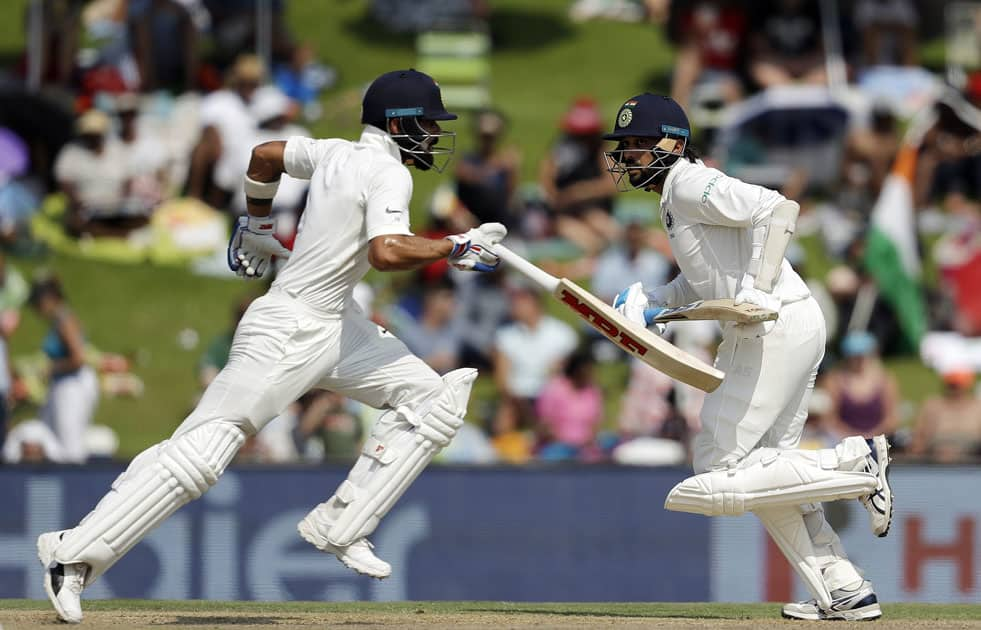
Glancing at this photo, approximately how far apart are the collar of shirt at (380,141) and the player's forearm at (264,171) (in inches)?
16.3

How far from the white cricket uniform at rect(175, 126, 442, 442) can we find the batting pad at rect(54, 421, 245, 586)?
0.35ft

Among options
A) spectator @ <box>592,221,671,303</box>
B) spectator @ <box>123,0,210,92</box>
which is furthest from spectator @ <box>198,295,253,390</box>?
spectator @ <box>123,0,210,92</box>

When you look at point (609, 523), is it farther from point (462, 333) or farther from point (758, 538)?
point (462, 333)

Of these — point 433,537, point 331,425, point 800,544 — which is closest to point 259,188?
point 800,544

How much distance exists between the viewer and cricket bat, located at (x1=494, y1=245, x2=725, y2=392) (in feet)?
22.2

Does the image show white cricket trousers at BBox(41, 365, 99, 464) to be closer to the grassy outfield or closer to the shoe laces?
the grassy outfield

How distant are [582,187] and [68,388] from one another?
4.39m

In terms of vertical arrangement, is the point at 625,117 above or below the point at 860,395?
above

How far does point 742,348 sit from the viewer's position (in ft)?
22.7

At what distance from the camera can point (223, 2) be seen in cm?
1544

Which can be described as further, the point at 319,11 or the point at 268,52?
the point at 319,11

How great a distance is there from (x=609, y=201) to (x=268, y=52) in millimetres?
3532

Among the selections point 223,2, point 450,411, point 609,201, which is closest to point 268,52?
point 223,2

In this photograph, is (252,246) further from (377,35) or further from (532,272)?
(377,35)
